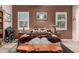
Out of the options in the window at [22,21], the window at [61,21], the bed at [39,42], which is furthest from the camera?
the window at [61,21]

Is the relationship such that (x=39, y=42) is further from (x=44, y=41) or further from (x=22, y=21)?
(x=22, y=21)

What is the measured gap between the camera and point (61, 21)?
91.3 inches

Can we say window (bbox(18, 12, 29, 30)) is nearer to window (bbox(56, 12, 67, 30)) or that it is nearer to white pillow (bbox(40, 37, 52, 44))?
white pillow (bbox(40, 37, 52, 44))

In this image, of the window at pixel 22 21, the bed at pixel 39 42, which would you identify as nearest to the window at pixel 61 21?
the bed at pixel 39 42

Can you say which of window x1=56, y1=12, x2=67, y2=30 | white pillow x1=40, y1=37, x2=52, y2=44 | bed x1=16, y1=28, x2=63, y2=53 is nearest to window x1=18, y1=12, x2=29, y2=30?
bed x1=16, y1=28, x2=63, y2=53

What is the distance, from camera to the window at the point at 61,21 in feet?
7.32

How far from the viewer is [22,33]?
2.03 metres

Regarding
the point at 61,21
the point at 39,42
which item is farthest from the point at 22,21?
the point at 61,21

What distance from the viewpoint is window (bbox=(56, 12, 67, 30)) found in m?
2.23

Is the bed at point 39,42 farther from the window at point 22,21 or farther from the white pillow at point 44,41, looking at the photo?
the window at point 22,21

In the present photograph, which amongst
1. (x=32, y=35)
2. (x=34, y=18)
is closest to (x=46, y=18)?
(x=34, y=18)
